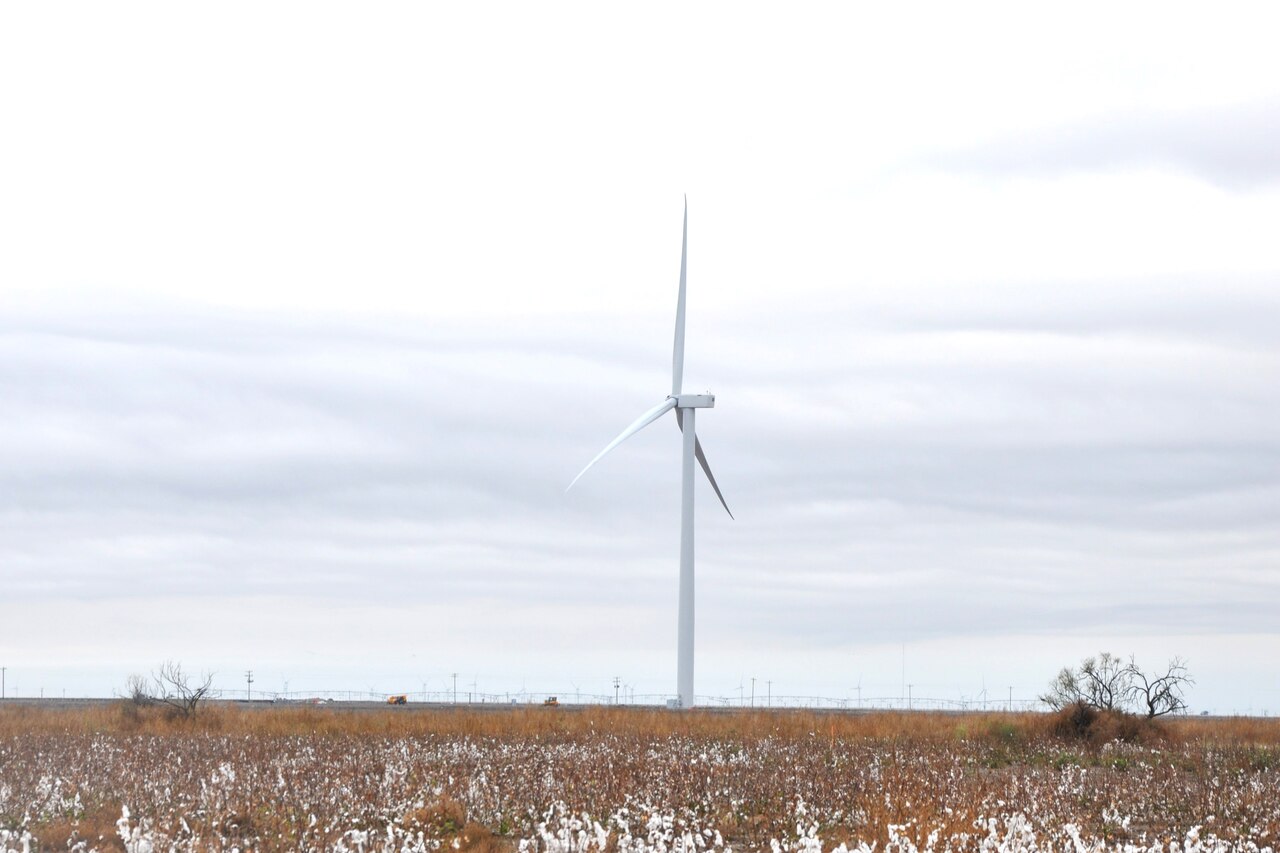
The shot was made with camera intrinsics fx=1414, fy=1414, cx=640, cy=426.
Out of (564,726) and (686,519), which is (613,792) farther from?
(686,519)

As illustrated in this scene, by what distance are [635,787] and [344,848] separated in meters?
8.48

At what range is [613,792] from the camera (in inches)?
864

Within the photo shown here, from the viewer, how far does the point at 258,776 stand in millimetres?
23422

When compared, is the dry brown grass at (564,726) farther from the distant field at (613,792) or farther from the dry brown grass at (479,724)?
the distant field at (613,792)

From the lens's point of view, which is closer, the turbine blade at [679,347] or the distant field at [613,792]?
the distant field at [613,792]

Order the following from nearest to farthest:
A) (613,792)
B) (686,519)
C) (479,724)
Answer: (613,792) < (479,724) < (686,519)

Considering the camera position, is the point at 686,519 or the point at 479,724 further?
the point at 686,519

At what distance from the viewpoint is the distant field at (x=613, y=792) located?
17656 millimetres

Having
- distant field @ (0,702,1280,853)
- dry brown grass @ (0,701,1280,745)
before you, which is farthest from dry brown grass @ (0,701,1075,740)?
distant field @ (0,702,1280,853)

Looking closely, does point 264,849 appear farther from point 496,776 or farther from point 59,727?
point 59,727

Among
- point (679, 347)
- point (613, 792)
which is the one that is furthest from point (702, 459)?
point (613, 792)

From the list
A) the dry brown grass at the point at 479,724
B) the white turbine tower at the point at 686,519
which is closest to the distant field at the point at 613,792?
the dry brown grass at the point at 479,724

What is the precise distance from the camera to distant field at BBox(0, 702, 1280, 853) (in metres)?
17.7

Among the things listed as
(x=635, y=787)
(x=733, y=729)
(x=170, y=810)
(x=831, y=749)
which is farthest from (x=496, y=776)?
(x=733, y=729)
